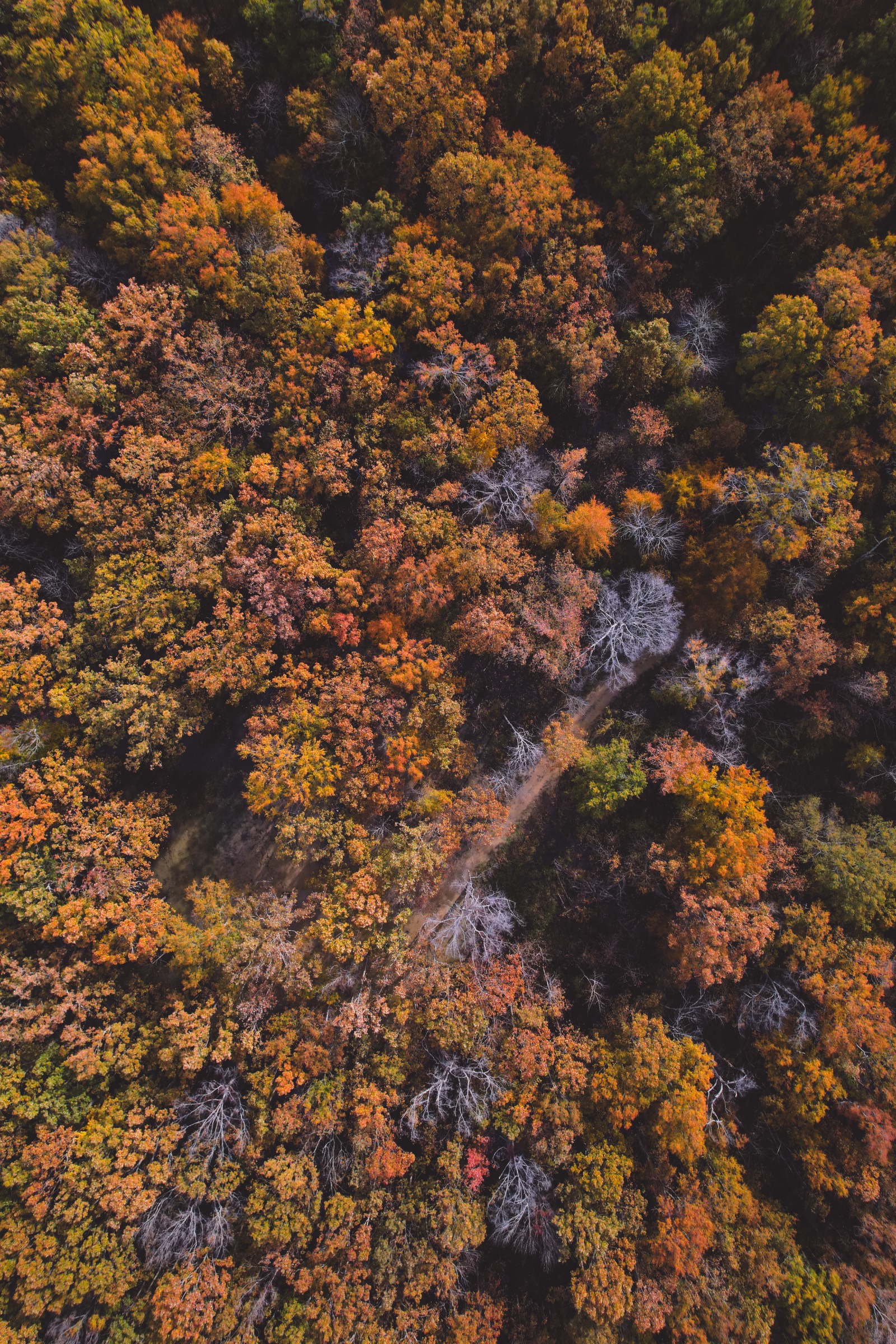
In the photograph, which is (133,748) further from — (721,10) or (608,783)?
(721,10)

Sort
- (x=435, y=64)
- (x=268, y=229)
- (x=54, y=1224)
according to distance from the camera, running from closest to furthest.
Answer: (x=54, y=1224)
(x=435, y=64)
(x=268, y=229)

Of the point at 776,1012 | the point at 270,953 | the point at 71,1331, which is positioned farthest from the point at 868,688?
the point at 71,1331

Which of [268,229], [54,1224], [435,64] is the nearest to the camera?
[54,1224]

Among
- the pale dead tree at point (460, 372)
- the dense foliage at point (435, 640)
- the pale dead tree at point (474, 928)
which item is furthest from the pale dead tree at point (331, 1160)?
the pale dead tree at point (460, 372)

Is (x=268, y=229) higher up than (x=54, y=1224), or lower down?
higher up

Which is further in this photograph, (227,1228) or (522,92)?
(522,92)

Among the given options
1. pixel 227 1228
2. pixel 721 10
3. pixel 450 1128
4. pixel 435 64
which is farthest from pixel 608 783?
pixel 721 10

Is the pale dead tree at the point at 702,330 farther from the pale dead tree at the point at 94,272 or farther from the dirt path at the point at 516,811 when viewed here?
the pale dead tree at the point at 94,272
